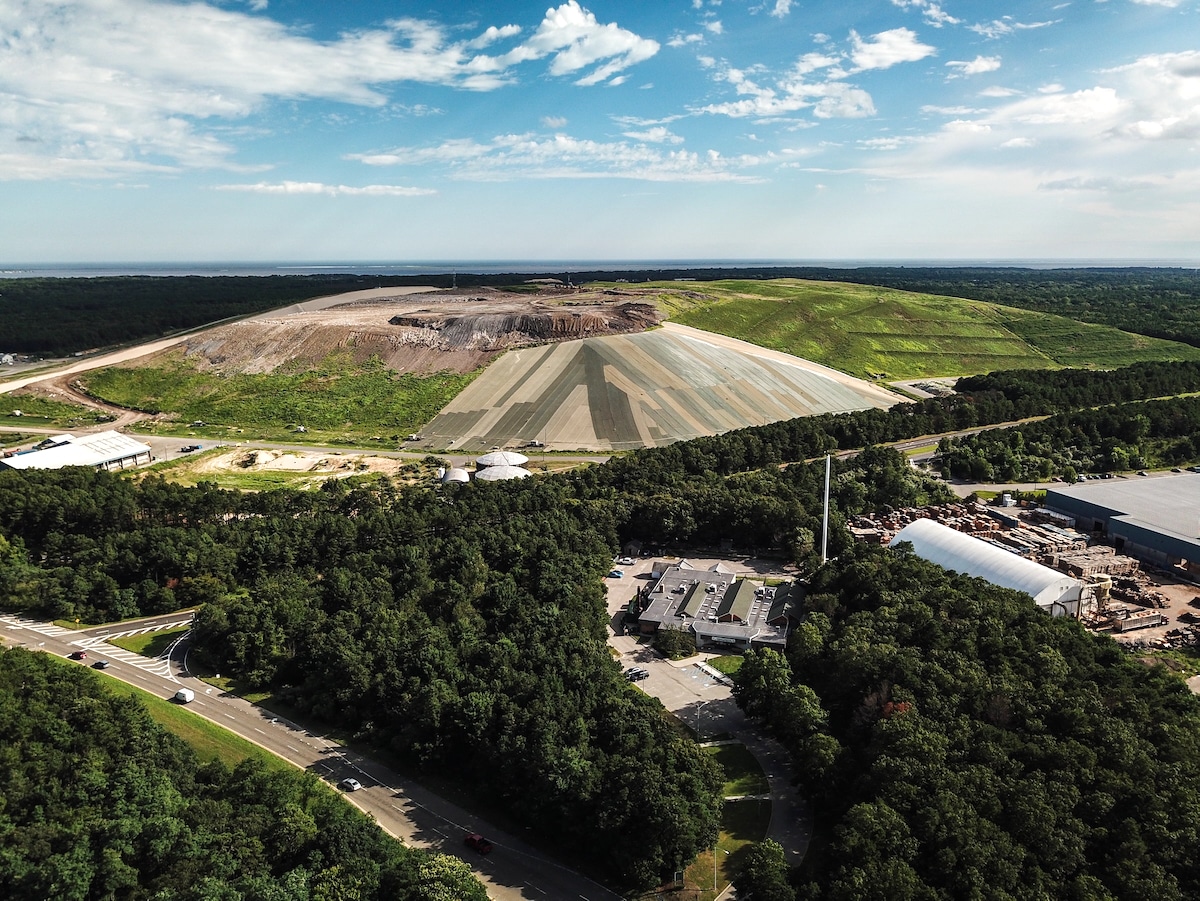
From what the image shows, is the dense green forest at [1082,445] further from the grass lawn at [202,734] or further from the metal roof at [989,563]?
the grass lawn at [202,734]

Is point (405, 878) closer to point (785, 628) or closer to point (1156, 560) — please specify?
point (785, 628)

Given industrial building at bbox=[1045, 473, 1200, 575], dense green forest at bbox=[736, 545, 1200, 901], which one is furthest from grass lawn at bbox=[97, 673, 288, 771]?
industrial building at bbox=[1045, 473, 1200, 575]

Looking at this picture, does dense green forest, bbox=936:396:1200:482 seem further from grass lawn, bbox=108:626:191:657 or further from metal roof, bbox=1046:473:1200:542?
grass lawn, bbox=108:626:191:657

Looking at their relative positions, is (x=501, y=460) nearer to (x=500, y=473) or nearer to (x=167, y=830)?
(x=500, y=473)

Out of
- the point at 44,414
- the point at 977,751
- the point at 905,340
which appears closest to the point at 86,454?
the point at 44,414

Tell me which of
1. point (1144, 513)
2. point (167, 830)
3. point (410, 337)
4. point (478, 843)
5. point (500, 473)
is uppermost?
point (410, 337)

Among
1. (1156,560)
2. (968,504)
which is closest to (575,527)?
(968,504)

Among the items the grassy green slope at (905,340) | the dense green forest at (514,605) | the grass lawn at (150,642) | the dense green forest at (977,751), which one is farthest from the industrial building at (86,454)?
the grassy green slope at (905,340)
